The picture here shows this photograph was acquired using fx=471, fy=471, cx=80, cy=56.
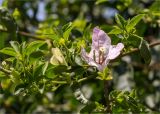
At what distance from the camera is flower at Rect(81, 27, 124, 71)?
1.16 meters

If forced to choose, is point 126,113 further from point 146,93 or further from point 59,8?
point 59,8

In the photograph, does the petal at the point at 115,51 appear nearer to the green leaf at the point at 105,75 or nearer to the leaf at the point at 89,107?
the green leaf at the point at 105,75

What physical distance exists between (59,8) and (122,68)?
0.68 m

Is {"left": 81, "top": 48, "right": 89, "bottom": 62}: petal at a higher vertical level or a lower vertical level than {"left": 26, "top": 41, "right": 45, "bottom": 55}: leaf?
lower

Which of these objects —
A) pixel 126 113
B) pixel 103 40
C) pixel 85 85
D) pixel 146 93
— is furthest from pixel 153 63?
pixel 103 40

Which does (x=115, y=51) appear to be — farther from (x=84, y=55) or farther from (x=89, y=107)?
(x=89, y=107)

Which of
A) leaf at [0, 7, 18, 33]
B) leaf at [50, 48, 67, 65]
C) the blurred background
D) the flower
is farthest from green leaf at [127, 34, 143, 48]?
the blurred background

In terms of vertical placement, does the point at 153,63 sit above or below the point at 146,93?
above

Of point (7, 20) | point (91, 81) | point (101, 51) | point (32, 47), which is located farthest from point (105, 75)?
point (91, 81)

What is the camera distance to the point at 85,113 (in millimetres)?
1351

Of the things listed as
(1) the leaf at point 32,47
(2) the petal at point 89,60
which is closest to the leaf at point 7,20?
(1) the leaf at point 32,47

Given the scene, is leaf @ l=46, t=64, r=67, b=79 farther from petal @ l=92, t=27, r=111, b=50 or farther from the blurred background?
the blurred background

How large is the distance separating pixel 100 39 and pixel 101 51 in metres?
0.03

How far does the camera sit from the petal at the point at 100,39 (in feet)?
3.93
